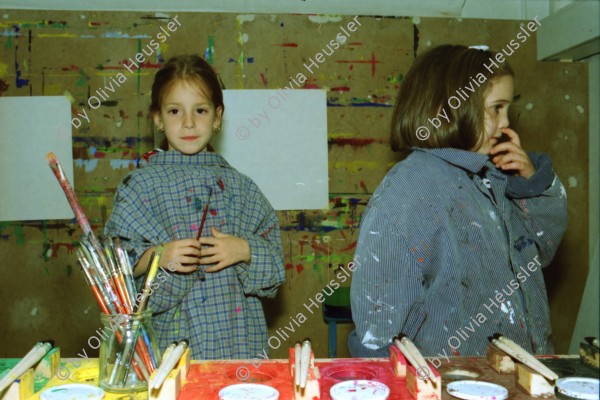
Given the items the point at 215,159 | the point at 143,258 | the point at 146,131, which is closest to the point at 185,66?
the point at 215,159

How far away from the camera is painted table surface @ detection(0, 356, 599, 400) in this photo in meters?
0.62

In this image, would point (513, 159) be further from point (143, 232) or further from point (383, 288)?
point (143, 232)

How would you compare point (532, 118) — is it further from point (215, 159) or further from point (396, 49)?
point (215, 159)

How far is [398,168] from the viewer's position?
857 millimetres

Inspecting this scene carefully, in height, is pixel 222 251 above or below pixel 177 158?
below

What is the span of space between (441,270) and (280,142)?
0.91 meters

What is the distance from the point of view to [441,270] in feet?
2.61

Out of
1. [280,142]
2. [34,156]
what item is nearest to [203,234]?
[280,142]

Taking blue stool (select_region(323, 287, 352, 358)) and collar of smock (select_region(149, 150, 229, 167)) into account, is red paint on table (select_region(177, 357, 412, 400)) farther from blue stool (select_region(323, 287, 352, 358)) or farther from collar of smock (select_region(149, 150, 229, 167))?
blue stool (select_region(323, 287, 352, 358))

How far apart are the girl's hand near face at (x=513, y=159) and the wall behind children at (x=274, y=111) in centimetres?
70

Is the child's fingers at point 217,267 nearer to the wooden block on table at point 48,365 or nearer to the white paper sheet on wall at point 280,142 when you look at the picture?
the wooden block on table at point 48,365

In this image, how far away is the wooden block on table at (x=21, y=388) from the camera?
59cm

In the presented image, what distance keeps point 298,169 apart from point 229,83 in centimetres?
29

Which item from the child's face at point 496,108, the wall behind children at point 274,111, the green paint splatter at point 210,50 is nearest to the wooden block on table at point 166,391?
the child's face at point 496,108
